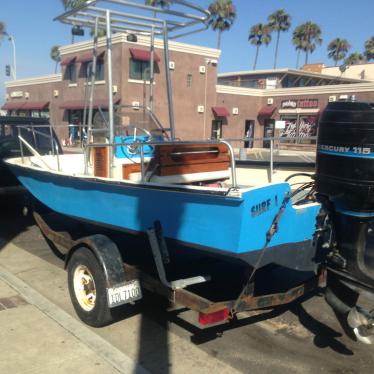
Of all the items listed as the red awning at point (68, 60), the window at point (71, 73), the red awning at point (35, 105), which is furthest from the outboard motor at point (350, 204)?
the red awning at point (35, 105)

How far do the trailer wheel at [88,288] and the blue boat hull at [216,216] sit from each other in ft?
1.58

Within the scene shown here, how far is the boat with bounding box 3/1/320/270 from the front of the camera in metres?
3.22

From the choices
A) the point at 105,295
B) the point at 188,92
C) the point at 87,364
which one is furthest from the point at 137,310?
the point at 188,92

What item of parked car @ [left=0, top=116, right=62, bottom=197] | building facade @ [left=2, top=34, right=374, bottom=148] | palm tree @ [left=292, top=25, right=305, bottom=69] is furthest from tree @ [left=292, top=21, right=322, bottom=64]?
parked car @ [left=0, top=116, right=62, bottom=197]

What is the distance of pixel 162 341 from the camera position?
3.84 m

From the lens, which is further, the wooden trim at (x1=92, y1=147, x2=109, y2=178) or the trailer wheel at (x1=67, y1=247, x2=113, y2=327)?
the wooden trim at (x1=92, y1=147, x2=109, y2=178)

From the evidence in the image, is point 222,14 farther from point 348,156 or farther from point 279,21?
point 348,156

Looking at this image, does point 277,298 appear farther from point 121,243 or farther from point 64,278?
point 64,278

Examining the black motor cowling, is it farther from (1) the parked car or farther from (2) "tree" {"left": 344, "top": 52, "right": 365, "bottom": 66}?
(2) "tree" {"left": 344, "top": 52, "right": 365, "bottom": 66}

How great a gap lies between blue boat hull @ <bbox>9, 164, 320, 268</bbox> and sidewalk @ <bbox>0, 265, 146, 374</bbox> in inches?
41.5

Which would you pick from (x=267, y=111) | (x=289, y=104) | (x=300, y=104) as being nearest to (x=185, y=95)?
(x=267, y=111)

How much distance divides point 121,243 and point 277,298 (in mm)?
2121

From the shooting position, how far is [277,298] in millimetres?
3611

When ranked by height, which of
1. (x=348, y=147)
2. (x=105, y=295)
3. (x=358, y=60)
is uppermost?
(x=358, y=60)
